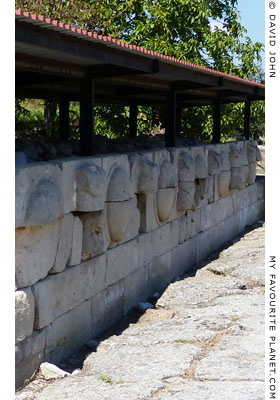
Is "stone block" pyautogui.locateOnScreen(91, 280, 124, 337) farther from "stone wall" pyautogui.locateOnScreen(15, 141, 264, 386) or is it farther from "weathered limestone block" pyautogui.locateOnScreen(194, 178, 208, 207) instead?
"weathered limestone block" pyautogui.locateOnScreen(194, 178, 208, 207)

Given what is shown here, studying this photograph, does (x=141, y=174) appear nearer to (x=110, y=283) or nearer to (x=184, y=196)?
(x=110, y=283)

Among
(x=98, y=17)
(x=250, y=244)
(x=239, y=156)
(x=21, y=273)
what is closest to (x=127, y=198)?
(x=21, y=273)

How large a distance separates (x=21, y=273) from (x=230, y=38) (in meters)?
11.6

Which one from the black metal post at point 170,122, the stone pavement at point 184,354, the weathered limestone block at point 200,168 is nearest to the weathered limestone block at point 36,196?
the stone pavement at point 184,354

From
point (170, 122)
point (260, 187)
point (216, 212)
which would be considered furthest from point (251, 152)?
point (170, 122)

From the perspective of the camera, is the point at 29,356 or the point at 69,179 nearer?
the point at 29,356

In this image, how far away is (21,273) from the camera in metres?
4.56

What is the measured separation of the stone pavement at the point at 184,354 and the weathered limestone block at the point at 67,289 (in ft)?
1.60

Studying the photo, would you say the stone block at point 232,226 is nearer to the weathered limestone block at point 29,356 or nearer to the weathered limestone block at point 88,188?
Answer: the weathered limestone block at point 88,188

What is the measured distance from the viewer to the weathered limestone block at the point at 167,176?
7.39 meters

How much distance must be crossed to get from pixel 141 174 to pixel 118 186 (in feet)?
2.77

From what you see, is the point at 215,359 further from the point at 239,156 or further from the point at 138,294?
the point at 239,156

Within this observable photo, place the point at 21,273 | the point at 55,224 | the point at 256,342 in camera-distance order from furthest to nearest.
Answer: the point at 256,342
the point at 55,224
the point at 21,273

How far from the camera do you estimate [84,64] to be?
19.7ft
